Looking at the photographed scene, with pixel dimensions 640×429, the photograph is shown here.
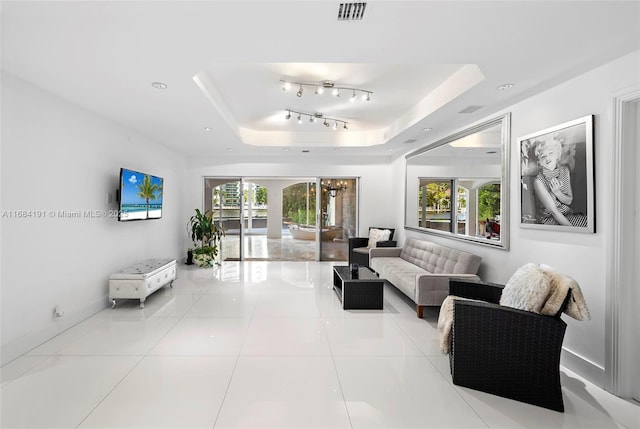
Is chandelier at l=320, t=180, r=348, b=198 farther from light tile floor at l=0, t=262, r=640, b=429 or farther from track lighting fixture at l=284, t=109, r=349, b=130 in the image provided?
light tile floor at l=0, t=262, r=640, b=429

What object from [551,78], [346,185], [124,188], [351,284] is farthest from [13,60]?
[346,185]

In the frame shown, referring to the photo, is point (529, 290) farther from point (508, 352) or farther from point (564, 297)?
point (508, 352)

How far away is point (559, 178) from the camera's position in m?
2.91

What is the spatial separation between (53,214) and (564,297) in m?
4.66

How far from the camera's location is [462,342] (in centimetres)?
246

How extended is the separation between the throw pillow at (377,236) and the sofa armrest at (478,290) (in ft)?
12.5

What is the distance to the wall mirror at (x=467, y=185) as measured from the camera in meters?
3.73

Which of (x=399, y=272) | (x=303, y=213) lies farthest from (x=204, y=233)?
(x=399, y=272)

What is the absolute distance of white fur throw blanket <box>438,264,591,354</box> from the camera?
222cm

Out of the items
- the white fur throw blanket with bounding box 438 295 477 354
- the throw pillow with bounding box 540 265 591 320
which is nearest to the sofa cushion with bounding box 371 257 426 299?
the white fur throw blanket with bounding box 438 295 477 354

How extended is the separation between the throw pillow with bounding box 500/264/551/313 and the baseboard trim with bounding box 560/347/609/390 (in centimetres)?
84

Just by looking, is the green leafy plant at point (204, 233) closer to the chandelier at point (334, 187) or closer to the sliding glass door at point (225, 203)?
the sliding glass door at point (225, 203)

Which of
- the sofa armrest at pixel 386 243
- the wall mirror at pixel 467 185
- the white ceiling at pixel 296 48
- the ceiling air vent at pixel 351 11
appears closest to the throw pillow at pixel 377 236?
the sofa armrest at pixel 386 243

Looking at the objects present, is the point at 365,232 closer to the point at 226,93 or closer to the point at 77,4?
the point at 226,93
